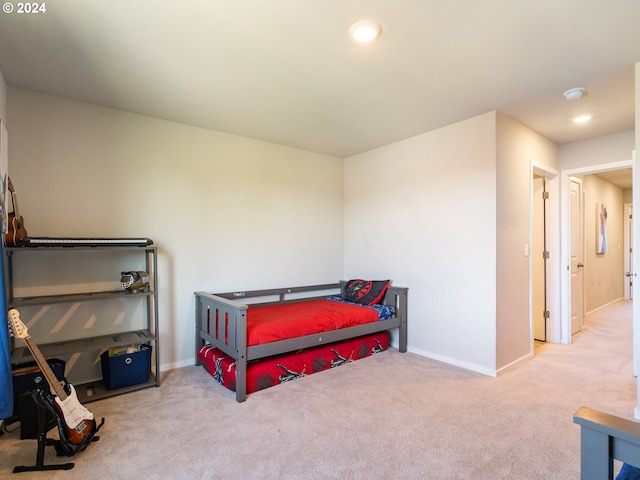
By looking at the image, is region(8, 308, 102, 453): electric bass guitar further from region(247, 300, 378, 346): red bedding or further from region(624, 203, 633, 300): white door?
region(624, 203, 633, 300): white door

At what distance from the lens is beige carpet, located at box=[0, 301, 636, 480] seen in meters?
1.79

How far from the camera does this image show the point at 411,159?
379 cm

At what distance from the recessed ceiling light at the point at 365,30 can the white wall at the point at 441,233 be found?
5.54 feet

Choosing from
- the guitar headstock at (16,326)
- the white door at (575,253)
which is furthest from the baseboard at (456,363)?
the guitar headstock at (16,326)

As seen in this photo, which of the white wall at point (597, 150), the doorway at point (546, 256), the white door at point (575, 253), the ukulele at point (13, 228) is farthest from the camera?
the white door at point (575, 253)

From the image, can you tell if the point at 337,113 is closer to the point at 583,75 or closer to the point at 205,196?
the point at 205,196

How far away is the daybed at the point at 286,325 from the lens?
2.67 m

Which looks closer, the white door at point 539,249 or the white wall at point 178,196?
Answer: the white wall at point 178,196

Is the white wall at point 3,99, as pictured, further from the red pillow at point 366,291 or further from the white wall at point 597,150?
the white wall at point 597,150

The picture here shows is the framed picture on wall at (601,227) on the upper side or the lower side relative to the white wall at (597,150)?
lower

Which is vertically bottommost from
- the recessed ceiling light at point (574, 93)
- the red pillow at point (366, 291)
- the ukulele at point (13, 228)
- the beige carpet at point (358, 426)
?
the beige carpet at point (358, 426)

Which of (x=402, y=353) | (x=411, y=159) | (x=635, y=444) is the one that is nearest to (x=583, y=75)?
(x=411, y=159)

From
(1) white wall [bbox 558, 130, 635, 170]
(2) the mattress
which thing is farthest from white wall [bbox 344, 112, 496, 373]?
(1) white wall [bbox 558, 130, 635, 170]

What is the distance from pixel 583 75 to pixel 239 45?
2393 mm
